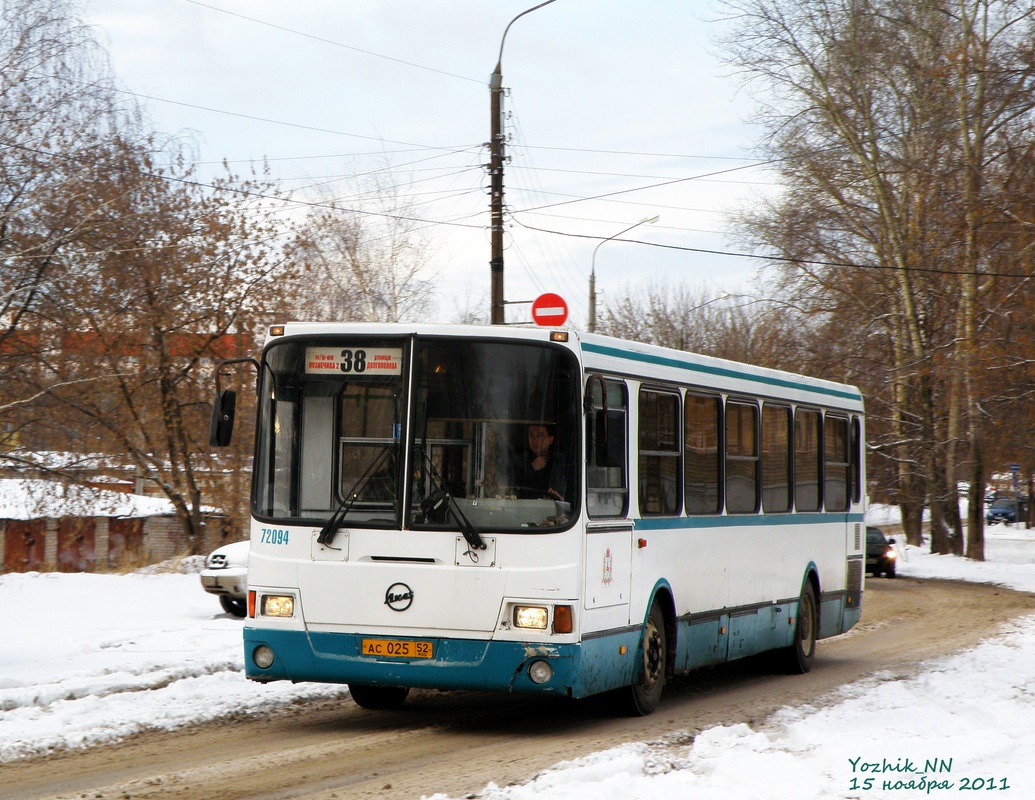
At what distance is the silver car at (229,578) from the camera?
17266 millimetres

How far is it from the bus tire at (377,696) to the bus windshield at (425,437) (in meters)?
1.87

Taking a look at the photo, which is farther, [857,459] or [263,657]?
[857,459]

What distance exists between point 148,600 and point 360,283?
23.4 m

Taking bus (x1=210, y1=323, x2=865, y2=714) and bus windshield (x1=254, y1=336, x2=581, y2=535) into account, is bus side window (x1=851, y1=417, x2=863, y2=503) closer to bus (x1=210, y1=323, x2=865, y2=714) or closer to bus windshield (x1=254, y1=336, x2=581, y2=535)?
bus (x1=210, y1=323, x2=865, y2=714)

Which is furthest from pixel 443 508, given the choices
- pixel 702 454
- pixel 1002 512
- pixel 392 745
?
pixel 1002 512

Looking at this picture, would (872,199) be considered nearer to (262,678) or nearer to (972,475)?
(972,475)

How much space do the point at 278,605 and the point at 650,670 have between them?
9.47 ft

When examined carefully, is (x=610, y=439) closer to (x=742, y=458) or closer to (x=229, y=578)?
(x=742, y=458)

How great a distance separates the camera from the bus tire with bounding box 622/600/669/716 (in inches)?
407

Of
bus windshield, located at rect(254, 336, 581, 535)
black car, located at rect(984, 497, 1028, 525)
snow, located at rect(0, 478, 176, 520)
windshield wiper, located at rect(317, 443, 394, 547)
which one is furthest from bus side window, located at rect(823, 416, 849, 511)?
black car, located at rect(984, 497, 1028, 525)

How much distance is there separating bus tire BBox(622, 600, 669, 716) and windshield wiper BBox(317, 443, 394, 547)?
2449 millimetres

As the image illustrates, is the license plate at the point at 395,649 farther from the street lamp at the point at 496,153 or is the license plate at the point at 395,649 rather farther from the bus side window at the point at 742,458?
the street lamp at the point at 496,153

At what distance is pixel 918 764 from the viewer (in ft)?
26.2

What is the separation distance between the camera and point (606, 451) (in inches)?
371
